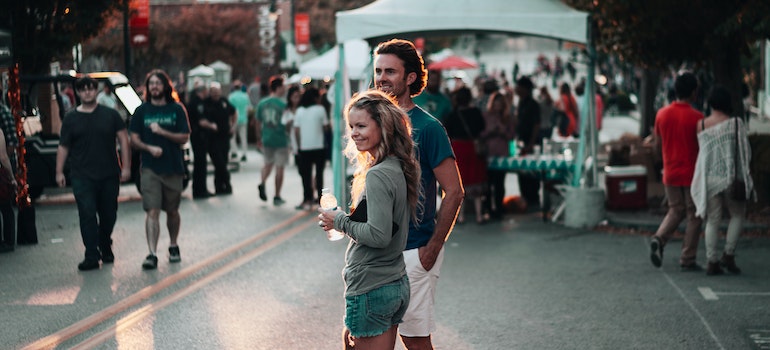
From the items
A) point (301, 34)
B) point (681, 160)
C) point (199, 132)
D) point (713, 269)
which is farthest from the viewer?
point (301, 34)

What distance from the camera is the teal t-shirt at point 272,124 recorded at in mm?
16938

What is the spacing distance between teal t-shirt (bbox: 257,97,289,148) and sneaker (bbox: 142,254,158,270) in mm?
6224

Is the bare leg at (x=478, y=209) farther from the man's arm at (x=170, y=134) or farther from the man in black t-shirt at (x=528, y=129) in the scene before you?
the man's arm at (x=170, y=134)

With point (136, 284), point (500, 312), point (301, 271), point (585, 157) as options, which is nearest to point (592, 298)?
point (500, 312)

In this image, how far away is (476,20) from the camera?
1421 centimetres

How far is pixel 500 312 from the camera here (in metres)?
8.74

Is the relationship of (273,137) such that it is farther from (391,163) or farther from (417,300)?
(391,163)

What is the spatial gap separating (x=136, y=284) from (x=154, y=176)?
3.96ft

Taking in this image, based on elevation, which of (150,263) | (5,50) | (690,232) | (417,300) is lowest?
(150,263)

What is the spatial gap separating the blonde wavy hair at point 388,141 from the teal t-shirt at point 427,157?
0.30m

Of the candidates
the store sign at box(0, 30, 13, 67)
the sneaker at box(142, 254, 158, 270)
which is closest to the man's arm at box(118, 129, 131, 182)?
the sneaker at box(142, 254, 158, 270)

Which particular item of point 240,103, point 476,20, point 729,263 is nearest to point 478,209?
point 476,20

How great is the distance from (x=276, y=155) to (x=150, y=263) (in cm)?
631

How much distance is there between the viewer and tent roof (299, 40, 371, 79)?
25.5 metres
